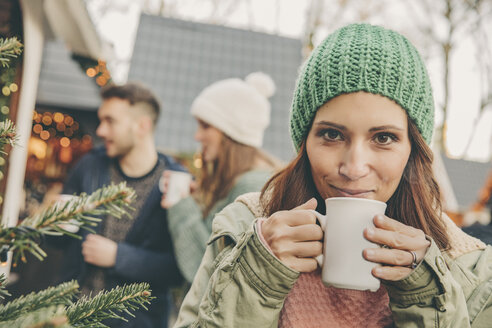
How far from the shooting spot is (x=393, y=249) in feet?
3.14

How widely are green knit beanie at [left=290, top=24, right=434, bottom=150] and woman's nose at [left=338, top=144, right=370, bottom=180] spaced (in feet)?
0.56

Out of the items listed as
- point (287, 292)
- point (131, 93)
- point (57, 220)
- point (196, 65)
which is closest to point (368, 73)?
point (287, 292)

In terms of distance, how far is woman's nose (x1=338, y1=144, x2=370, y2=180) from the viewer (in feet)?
3.59

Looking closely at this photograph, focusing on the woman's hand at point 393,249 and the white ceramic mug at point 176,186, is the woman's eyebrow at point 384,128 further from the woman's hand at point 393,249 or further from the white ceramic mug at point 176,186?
the white ceramic mug at point 176,186

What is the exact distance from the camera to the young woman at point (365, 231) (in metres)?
0.99

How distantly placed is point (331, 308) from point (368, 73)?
2.37 feet

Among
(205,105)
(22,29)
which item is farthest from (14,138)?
(22,29)

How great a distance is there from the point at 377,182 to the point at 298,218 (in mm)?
296

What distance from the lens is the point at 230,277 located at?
3.48 feet

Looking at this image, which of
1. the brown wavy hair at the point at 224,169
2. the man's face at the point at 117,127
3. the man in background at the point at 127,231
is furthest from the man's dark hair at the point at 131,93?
the brown wavy hair at the point at 224,169

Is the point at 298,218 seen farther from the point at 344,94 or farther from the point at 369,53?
the point at 369,53

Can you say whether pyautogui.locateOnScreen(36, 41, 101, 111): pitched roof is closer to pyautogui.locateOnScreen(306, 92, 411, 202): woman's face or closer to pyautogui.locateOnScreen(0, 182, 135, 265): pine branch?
pyautogui.locateOnScreen(306, 92, 411, 202): woman's face

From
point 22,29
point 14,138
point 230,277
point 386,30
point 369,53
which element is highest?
point 22,29

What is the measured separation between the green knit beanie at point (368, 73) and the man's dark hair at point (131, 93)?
239cm
